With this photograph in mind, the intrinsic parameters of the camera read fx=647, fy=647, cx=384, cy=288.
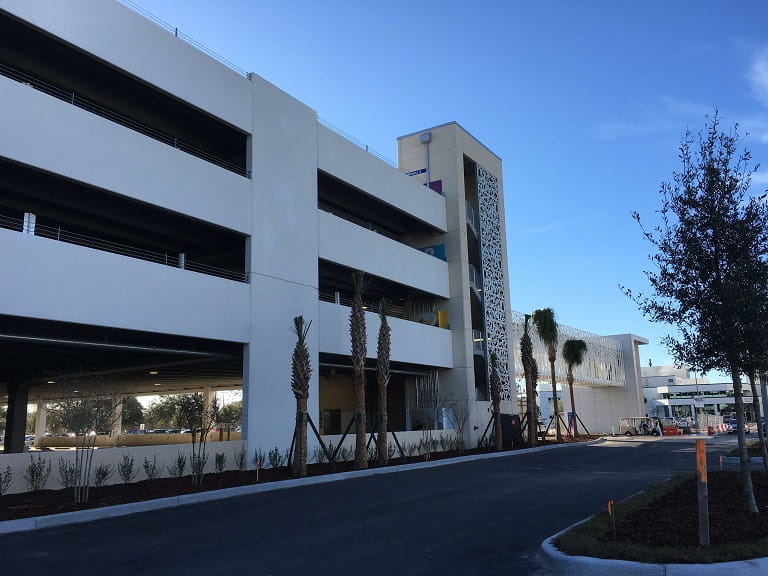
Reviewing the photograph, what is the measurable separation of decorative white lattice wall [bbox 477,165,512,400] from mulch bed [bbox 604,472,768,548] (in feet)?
81.0

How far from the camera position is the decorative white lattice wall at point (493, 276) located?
38.0 m

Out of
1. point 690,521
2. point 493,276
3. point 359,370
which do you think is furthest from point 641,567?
point 493,276

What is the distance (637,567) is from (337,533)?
4951 mm

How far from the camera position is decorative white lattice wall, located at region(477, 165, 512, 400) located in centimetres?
3797

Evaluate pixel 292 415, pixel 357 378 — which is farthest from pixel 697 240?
pixel 292 415

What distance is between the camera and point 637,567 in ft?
→ 22.8

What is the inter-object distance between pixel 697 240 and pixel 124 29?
56.9ft

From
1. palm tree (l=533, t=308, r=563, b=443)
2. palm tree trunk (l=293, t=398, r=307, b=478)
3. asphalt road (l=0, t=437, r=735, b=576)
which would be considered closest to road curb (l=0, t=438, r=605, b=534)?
asphalt road (l=0, t=437, r=735, b=576)

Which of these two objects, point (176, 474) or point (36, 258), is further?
point (176, 474)

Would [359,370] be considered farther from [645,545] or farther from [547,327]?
[547,327]

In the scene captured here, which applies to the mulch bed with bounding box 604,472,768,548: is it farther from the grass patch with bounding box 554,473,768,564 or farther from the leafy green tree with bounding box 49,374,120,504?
the leafy green tree with bounding box 49,374,120,504

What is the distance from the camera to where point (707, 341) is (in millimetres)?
10945

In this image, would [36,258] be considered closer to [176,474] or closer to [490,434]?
[176,474]

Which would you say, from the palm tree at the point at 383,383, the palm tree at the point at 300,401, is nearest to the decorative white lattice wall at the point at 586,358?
the palm tree at the point at 383,383
